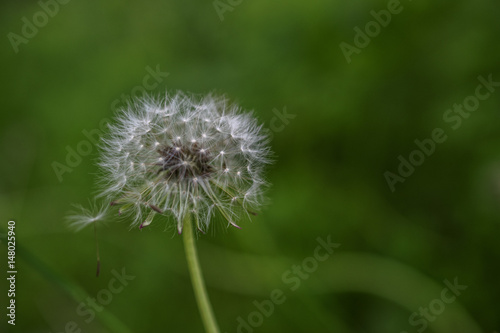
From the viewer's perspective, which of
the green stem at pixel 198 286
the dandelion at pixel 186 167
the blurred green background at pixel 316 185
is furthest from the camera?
the blurred green background at pixel 316 185

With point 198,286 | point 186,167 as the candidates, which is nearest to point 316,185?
point 186,167

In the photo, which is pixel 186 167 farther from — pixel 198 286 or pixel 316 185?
pixel 316 185

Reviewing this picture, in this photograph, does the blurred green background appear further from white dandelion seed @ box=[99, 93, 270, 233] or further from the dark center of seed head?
the dark center of seed head

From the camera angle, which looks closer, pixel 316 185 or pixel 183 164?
pixel 183 164

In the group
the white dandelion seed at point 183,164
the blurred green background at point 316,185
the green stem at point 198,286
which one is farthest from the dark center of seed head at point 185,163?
the blurred green background at point 316,185

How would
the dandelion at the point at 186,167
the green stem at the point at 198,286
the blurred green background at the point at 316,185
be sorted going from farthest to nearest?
the blurred green background at the point at 316,185 → the dandelion at the point at 186,167 → the green stem at the point at 198,286

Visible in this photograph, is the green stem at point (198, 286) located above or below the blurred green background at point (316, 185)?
below

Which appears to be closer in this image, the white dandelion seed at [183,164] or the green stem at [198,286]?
the green stem at [198,286]

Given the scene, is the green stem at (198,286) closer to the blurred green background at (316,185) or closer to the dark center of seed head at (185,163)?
the dark center of seed head at (185,163)

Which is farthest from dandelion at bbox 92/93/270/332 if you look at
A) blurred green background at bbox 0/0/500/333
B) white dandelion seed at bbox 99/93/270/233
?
blurred green background at bbox 0/0/500/333
